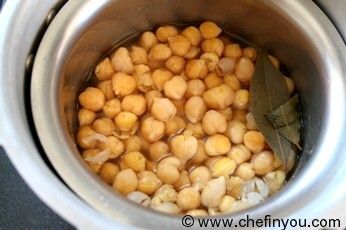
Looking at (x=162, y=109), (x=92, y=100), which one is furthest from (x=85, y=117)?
(x=162, y=109)

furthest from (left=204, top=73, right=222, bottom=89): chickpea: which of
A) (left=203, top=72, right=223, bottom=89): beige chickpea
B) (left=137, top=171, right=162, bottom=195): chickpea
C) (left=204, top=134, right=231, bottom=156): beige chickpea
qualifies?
(left=137, top=171, right=162, bottom=195): chickpea

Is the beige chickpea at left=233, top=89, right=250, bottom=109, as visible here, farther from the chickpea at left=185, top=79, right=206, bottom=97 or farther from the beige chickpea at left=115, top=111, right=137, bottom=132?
the beige chickpea at left=115, top=111, right=137, bottom=132

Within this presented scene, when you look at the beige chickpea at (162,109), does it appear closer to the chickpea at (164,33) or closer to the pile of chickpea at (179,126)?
the pile of chickpea at (179,126)

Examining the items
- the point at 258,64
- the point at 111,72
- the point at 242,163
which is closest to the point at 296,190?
the point at 242,163

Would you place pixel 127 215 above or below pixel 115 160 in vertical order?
above

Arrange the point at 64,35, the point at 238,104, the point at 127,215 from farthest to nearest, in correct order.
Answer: the point at 238,104 → the point at 64,35 → the point at 127,215

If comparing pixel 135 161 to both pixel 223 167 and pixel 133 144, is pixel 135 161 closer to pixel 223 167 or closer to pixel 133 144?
pixel 133 144

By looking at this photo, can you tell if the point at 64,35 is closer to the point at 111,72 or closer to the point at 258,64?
the point at 111,72
